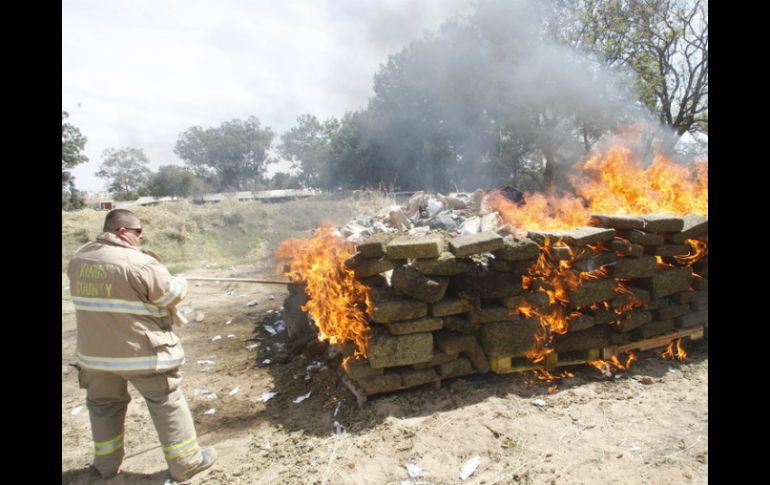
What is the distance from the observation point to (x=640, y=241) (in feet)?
16.2

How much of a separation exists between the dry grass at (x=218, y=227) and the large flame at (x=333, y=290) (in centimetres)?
868

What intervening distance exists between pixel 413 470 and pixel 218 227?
18.7 m

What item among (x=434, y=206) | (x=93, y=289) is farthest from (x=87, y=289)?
(x=434, y=206)

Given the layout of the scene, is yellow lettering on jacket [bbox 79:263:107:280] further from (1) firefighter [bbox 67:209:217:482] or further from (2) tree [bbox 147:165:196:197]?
(2) tree [bbox 147:165:196:197]

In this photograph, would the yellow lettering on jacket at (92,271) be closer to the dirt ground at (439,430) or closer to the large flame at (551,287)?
the dirt ground at (439,430)

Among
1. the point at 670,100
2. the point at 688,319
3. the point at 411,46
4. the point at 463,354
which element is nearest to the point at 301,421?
the point at 463,354

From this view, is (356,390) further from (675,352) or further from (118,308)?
(675,352)

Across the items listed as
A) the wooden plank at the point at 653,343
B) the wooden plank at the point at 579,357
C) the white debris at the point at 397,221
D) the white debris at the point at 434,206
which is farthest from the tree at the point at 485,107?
the wooden plank at the point at 579,357

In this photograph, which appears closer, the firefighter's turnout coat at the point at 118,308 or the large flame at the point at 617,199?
the firefighter's turnout coat at the point at 118,308

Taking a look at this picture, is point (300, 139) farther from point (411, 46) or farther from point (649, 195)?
point (649, 195)

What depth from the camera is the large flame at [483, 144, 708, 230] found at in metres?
5.98

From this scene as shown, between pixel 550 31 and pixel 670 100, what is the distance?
479 cm

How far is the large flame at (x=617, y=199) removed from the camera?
5984 mm

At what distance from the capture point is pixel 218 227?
19.9 m
